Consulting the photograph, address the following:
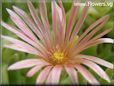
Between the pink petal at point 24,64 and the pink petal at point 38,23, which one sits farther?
the pink petal at point 38,23

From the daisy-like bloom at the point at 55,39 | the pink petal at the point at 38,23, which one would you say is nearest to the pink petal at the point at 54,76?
the daisy-like bloom at the point at 55,39

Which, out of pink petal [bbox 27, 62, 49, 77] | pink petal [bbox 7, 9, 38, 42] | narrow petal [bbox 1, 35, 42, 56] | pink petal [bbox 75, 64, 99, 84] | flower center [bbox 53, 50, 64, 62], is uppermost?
pink petal [bbox 7, 9, 38, 42]

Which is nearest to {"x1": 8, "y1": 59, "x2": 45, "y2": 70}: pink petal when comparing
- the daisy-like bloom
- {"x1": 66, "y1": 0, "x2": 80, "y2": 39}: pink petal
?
the daisy-like bloom

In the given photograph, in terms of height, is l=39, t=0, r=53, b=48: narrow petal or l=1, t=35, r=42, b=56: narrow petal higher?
l=39, t=0, r=53, b=48: narrow petal

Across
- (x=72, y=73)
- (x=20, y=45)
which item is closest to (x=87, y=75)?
(x=72, y=73)

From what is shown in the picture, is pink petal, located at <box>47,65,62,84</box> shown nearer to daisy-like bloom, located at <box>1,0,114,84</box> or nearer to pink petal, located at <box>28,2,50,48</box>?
daisy-like bloom, located at <box>1,0,114,84</box>

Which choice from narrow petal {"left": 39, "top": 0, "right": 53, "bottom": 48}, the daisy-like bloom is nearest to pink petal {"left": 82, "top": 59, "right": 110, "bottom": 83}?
the daisy-like bloom

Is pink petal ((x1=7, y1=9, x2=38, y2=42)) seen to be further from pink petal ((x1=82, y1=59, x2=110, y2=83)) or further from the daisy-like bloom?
pink petal ((x1=82, y1=59, x2=110, y2=83))

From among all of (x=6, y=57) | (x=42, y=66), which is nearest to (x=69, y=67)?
(x=42, y=66)

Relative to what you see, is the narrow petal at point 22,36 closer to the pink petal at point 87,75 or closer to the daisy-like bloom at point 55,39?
the daisy-like bloom at point 55,39

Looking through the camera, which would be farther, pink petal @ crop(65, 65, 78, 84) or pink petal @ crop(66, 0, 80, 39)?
pink petal @ crop(66, 0, 80, 39)
